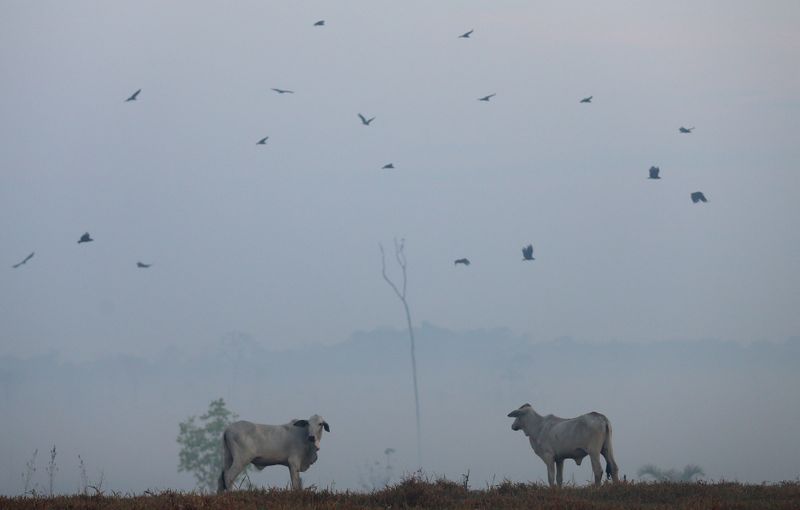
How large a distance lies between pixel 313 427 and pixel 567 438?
588cm

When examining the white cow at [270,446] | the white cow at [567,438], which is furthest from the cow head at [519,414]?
the white cow at [270,446]

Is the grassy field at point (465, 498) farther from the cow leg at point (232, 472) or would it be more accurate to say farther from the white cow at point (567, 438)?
the cow leg at point (232, 472)

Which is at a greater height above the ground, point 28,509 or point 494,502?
point 28,509

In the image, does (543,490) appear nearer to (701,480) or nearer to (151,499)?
(701,480)

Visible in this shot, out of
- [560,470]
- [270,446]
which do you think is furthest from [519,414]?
[270,446]

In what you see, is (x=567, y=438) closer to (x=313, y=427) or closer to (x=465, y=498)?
(x=313, y=427)

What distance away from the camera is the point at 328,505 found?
63.5 feet

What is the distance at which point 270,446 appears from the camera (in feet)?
90.9

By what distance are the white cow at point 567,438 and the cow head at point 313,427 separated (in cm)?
495

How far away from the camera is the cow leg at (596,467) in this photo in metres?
26.9

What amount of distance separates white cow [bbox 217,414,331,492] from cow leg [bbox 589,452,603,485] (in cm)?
619

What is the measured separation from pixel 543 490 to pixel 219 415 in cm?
7091

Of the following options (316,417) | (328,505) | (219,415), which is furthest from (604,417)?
(219,415)

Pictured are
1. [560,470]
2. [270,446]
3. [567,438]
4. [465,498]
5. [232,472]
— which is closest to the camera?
[465,498]
